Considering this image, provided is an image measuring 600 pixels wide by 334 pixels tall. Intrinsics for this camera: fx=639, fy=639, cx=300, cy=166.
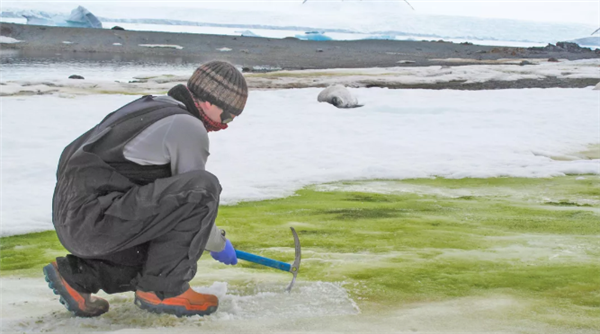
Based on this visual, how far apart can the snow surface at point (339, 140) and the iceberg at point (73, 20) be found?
38299 mm

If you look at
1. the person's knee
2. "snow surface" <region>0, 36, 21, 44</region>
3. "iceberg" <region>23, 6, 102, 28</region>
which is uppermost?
"iceberg" <region>23, 6, 102, 28</region>

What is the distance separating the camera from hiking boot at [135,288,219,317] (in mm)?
2217

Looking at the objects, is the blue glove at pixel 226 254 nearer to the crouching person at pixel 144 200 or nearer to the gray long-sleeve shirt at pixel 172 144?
the crouching person at pixel 144 200

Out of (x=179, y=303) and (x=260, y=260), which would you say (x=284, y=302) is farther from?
(x=179, y=303)

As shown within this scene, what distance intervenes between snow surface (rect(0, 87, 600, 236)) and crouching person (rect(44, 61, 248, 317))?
1844mm

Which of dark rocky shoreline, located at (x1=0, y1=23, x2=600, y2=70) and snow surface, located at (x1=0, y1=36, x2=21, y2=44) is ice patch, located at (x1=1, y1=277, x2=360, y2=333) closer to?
dark rocky shoreline, located at (x1=0, y1=23, x2=600, y2=70)

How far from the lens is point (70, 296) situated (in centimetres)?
219

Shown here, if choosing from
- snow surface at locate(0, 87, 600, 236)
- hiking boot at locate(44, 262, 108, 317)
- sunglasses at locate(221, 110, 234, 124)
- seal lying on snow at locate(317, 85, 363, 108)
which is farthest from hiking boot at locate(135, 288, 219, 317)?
seal lying on snow at locate(317, 85, 363, 108)

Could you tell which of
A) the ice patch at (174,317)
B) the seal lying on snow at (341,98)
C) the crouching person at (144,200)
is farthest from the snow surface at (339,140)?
the crouching person at (144,200)

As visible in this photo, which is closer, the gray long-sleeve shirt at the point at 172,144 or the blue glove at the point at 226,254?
the gray long-sleeve shirt at the point at 172,144

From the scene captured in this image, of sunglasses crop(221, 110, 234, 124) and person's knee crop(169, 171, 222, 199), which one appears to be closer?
person's knee crop(169, 171, 222, 199)

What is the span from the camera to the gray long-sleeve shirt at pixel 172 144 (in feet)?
6.70

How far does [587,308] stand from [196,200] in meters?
1.54

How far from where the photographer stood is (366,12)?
80.1 m
